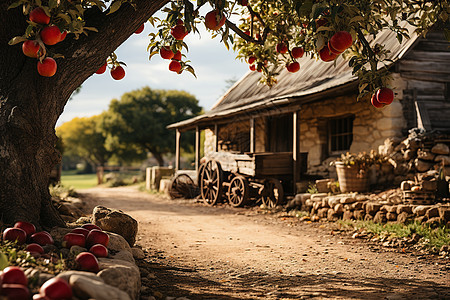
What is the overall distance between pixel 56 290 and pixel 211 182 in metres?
9.67

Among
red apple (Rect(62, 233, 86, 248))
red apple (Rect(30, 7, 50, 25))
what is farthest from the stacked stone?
red apple (Rect(30, 7, 50, 25))

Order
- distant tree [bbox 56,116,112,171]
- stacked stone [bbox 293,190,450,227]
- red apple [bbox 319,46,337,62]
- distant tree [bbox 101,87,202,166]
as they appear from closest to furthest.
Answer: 1. red apple [bbox 319,46,337,62]
2. stacked stone [bbox 293,190,450,227]
3. distant tree [bbox 101,87,202,166]
4. distant tree [bbox 56,116,112,171]

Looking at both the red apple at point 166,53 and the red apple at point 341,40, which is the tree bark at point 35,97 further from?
the red apple at point 341,40

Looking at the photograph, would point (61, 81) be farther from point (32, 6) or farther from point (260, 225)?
point (260, 225)

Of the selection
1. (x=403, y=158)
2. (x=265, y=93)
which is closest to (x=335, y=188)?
(x=403, y=158)

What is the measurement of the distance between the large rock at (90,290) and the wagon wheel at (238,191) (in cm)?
795

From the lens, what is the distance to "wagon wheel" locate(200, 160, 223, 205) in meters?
11.2

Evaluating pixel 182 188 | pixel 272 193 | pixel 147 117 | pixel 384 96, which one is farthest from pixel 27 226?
pixel 147 117

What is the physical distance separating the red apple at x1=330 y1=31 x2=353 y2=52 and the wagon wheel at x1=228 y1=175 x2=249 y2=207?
7.38 m

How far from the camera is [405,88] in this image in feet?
29.8

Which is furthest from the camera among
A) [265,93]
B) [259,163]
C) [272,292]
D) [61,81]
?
[265,93]

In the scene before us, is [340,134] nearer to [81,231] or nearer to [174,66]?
[174,66]

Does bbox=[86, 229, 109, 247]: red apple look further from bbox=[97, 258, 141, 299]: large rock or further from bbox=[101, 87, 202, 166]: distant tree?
bbox=[101, 87, 202, 166]: distant tree

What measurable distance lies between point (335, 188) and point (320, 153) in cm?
253
